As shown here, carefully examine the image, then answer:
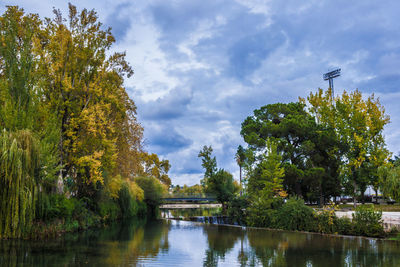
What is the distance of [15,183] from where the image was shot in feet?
56.8

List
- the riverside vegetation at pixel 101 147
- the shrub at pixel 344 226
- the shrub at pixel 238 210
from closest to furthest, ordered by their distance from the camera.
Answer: the riverside vegetation at pixel 101 147 → the shrub at pixel 344 226 → the shrub at pixel 238 210

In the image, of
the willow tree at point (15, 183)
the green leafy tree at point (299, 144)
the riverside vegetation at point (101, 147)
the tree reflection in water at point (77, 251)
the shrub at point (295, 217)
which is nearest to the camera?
the tree reflection in water at point (77, 251)

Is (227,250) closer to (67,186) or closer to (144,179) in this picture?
(67,186)

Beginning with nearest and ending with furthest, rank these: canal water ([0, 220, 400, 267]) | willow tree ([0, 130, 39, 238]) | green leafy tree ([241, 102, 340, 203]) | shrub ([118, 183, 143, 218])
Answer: canal water ([0, 220, 400, 267])
willow tree ([0, 130, 39, 238])
shrub ([118, 183, 143, 218])
green leafy tree ([241, 102, 340, 203])

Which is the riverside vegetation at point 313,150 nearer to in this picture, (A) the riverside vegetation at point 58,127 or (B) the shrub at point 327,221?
(B) the shrub at point 327,221

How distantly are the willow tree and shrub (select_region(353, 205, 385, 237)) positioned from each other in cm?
1943

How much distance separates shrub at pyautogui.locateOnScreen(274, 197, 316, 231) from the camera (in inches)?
971

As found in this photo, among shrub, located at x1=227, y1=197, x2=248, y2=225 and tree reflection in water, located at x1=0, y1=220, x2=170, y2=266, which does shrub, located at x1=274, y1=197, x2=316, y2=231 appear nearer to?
shrub, located at x1=227, y1=197, x2=248, y2=225

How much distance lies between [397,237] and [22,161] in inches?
836

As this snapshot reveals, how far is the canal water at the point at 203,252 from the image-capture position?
13328 millimetres

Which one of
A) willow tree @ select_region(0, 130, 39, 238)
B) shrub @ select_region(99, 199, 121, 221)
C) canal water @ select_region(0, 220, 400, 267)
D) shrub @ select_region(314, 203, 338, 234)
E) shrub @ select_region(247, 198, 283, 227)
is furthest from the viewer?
shrub @ select_region(99, 199, 121, 221)

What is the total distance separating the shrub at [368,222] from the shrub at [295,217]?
3360 mm

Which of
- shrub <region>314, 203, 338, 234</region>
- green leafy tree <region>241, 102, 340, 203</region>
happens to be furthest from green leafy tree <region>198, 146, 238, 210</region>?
shrub <region>314, 203, 338, 234</region>

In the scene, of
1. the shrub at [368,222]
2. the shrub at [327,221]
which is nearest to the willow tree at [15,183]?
the shrub at [327,221]
